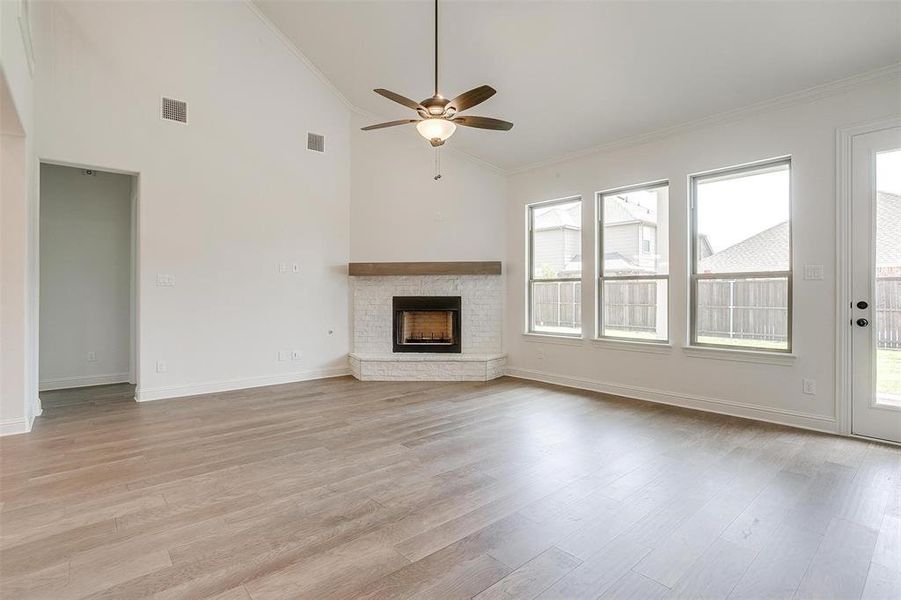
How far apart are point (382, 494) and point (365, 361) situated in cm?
348

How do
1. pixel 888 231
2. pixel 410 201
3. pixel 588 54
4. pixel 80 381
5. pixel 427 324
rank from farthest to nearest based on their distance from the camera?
pixel 427 324, pixel 410 201, pixel 80 381, pixel 588 54, pixel 888 231

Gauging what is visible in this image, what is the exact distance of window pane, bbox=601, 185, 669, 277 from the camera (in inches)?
192

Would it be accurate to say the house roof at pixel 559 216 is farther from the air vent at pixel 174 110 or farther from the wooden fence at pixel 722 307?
the air vent at pixel 174 110

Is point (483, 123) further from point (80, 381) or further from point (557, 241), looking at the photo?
point (80, 381)

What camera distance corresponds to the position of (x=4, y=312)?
12.3 feet

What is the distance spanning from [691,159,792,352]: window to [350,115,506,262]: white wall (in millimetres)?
2851

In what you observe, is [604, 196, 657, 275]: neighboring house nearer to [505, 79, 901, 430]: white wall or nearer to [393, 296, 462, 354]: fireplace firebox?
[505, 79, 901, 430]: white wall

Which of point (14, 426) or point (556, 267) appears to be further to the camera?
point (556, 267)

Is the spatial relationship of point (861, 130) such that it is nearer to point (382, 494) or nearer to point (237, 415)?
point (382, 494)

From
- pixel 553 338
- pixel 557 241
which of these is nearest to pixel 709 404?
pixel 553 338

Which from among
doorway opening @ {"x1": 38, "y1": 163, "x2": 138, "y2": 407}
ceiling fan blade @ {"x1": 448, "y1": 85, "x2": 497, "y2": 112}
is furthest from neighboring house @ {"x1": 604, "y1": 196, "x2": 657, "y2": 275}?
doorway opening @ {"x1": 38, "y1": 163, "x2": 138, "y2": 407}

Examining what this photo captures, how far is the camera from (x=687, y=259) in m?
4.60

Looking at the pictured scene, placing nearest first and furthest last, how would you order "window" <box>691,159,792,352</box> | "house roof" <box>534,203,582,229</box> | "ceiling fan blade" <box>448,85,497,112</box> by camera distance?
"ceiling fan blade" <box>448,85,497,112</box> → "window" <box>691,159,792,352</box> → "house roof" <box>534,203,582,229</box>

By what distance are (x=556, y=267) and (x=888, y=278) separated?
128 inches
